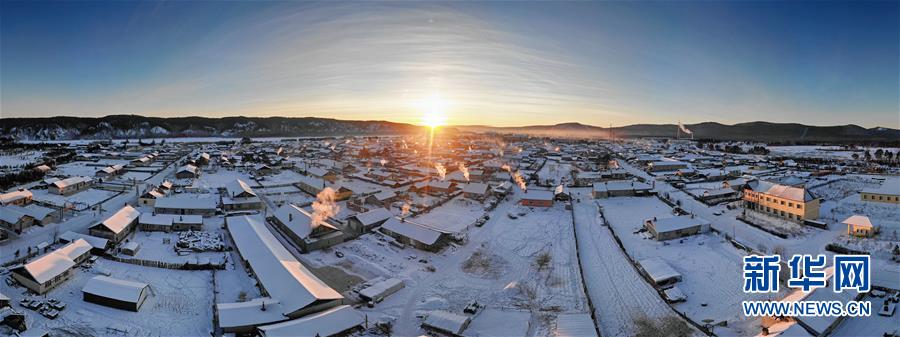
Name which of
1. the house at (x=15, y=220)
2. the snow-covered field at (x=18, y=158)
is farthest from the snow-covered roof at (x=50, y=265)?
the snow-covered field at (x=18, y=158)

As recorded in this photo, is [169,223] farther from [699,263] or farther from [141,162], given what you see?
[141,162]

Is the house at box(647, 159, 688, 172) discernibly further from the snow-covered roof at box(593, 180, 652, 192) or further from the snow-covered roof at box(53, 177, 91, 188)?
the snow-covered roof at box(53, 177, 91, 188)

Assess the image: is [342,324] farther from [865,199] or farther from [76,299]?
[865,199]

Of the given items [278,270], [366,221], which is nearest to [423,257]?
[366,221]

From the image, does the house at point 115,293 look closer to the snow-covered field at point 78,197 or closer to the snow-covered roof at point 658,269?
the snow-covered field at point 78,197

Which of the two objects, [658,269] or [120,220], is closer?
[658,269]

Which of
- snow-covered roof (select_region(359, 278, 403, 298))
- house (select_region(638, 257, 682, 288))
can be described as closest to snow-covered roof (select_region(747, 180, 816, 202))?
house (select_region(638, 257, 682, 288))

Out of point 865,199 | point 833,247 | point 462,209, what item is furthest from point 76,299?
point 865,199
